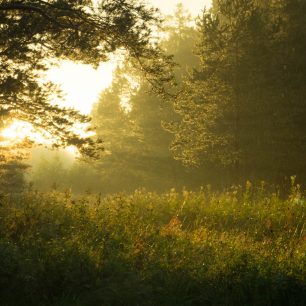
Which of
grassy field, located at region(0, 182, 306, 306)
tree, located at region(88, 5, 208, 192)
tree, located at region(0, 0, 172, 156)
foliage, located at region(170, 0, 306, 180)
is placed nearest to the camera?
grassy field, located at region(0, 182, 306, 306)

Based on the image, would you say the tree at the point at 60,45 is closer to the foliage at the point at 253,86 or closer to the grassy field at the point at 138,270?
the grassy field at the point at 138,270

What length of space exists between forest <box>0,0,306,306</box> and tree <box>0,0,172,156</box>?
0.03m

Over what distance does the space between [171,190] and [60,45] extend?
20.1 feet

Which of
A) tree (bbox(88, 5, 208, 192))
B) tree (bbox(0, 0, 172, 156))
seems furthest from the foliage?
tree (bbox(0, 0, 172, 156))

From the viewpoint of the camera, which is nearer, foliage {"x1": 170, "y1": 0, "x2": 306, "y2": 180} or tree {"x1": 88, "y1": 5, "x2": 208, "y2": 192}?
foliage {"x1": 170, "y1": 0, "x2": 306, "y2": 180}

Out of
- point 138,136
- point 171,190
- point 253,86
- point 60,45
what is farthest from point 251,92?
point 138,136

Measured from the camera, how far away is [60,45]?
37.0 feet

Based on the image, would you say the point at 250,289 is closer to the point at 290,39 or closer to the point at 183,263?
the point at 183,263

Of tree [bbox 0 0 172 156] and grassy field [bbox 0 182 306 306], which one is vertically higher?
tree [bbox 0 0 172 156]

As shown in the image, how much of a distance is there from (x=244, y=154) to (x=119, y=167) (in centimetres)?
1833

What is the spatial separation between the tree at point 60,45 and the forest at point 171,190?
34 mm

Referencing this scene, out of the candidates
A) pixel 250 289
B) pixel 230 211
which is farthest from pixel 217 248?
pixel 230 211

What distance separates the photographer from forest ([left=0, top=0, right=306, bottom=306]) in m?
6.34

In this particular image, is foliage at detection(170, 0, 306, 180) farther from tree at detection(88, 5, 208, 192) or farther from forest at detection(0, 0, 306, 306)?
tree at detection(88, 5, 208, 192)
